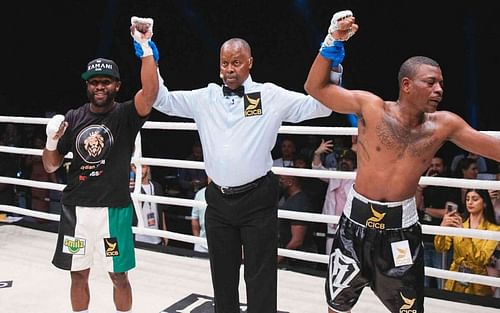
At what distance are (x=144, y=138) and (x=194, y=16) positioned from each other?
1.69 m

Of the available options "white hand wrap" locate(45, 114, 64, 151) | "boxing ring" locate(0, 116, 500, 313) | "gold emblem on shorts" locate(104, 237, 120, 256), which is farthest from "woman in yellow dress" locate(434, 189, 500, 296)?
"white hand wrap" locate(45, 114, 64, 151)

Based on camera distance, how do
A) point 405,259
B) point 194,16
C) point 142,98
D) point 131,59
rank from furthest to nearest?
point 131,59, point 194,16, point 142,98, point 405,259

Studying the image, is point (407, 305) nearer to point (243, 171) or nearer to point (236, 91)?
point (243, 171)

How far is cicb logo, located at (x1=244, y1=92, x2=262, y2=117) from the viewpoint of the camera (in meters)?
1.95

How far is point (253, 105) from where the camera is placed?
1950 millimetres

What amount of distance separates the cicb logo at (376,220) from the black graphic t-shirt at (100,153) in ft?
3.39

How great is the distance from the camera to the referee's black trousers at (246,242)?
6.44 ft

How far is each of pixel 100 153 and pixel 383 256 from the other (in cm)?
119

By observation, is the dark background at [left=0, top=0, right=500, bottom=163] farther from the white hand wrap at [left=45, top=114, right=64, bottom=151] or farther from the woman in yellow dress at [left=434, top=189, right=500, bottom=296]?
the white hand wrap at [left=45, top=114, right=64, bottom=151]

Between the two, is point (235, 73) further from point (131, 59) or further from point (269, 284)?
point (131, 59)

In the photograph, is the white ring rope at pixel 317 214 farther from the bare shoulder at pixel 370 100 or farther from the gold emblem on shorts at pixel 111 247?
the gold emblem on shorts at pixel 111 247

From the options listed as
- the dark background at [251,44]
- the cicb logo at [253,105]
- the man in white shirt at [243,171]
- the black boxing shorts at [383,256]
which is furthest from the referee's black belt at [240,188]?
the dark background at [251,44]

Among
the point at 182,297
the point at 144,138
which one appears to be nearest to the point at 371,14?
the point at 144,138

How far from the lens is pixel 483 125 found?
5.16 metres
